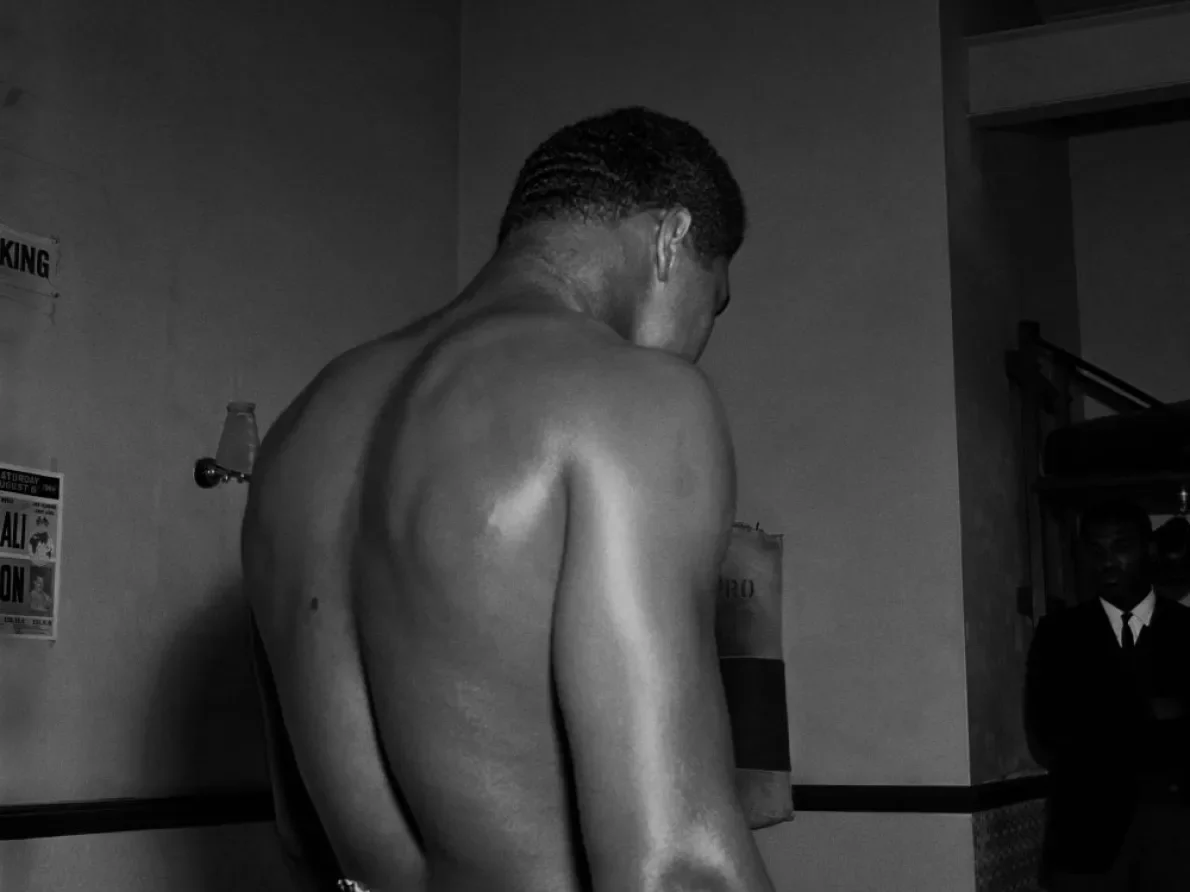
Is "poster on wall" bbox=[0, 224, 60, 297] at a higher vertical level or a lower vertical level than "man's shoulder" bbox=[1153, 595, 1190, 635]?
higher

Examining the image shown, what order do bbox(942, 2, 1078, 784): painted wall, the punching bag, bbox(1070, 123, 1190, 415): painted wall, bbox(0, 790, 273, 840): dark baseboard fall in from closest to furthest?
bbox(0, 790, 273, 840): dark baseboard
the punching bag
bbox(942, 2, 1078, 784): painted wall
bbox(1070, 123, 1190, 415): painted wall

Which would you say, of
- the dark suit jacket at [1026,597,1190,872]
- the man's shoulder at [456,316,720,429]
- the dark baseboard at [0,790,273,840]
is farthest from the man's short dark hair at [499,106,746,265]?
the dark suit jacket at [1026,597,1190,872]

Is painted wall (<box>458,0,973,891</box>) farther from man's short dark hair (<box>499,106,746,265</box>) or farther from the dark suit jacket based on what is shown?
man's short dark hair (<box>499,106,746,265</box>)

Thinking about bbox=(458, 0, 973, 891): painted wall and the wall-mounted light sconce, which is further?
bbox=(458, 0, 973, 891): painted wall

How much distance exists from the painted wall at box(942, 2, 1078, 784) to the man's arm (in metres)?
2.88

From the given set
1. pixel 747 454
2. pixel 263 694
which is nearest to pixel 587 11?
pixel 747 454

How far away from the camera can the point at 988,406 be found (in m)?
4.16

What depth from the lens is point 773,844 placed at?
379 cm

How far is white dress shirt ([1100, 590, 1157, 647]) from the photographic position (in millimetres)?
4324

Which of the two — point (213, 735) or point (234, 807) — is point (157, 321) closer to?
point (213, 735)

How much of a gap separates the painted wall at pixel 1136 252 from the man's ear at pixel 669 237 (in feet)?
15.3

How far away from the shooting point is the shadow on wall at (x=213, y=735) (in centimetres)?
289

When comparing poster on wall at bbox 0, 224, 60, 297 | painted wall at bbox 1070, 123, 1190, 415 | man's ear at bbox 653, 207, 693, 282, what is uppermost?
painted wall at bbox 1070, 123, 1190, 415

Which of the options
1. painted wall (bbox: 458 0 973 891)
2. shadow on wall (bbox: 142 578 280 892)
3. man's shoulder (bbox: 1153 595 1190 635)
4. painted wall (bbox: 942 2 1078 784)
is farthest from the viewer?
man's shoulder (bbox: 1153 595 1190 635)
